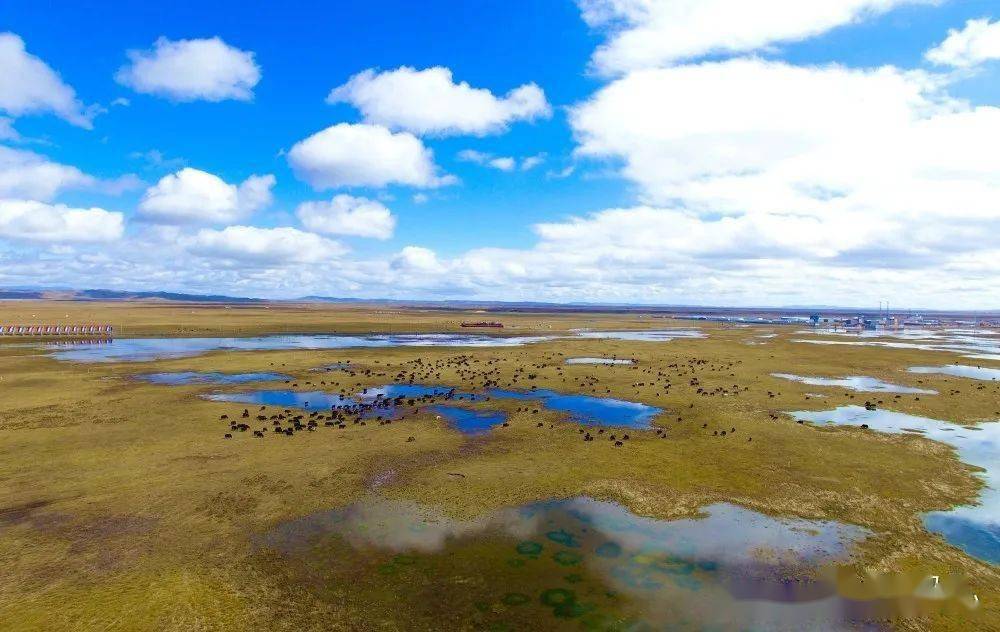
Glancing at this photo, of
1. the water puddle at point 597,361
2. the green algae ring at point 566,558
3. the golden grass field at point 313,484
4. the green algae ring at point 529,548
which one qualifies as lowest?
the green algae ring at point 566,558

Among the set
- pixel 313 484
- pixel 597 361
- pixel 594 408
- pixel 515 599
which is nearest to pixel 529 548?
pixel 515 599

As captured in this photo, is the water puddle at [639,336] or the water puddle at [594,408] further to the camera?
the water puddle at [639,336]

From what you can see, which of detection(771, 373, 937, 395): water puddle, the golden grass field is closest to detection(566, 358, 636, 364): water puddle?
detection(771, 373, 937, 395): water puddle

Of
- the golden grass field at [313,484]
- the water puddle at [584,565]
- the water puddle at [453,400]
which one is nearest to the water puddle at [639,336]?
the golden grass field at [313,484]

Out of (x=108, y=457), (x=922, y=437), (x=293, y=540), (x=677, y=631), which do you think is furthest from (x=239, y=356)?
(x=922, y=437)

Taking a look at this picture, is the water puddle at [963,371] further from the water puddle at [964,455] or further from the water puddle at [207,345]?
the water puddle at [207,345]

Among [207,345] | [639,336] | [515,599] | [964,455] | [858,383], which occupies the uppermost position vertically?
[207,345]

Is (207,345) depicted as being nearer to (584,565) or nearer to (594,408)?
(594,408)
